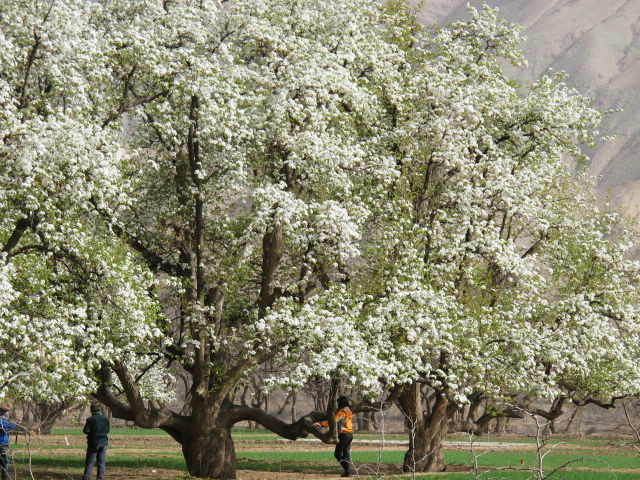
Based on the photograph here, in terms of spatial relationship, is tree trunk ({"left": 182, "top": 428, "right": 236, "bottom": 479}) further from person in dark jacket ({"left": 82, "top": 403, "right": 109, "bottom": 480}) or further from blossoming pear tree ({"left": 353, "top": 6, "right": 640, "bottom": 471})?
blossoming pear tree ({"left": 353, "top": 6, "right": 640, "bottom": 471})

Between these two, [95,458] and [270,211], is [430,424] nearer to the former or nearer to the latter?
[270,211]

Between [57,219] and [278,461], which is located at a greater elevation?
[57,219]

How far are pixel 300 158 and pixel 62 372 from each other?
33.8 feet

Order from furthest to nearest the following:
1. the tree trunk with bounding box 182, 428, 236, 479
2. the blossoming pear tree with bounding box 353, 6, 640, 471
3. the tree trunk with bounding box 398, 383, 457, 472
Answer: the tree trunk with bounding box 398, 383, 457, 472, the blossoming pear tree with bounding box 353, 6, 640, 471, the tree trunk with bounding box 182, 428, 236, 479

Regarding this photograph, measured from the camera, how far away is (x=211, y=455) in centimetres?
2912

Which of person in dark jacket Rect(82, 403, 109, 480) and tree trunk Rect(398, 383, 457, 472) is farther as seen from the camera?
tree trunk Rect(398, 383, 457, 472)

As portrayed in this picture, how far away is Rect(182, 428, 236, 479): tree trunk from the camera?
1138 inches

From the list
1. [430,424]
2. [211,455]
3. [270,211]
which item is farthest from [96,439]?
[430,424]

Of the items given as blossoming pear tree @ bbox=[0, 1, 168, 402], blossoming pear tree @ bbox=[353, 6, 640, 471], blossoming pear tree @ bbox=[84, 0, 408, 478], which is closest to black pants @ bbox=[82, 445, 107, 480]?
blossoming pear tree @ bbox=[0, 1, 168, 402]

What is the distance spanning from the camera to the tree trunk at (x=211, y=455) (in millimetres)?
28906

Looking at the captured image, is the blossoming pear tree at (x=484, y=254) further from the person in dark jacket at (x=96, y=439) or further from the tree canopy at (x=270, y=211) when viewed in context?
the person in dark jacket at (x=96, y=439)

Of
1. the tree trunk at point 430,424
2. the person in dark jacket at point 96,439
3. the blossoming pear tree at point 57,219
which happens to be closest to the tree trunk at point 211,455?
the blossoming pear tree at point 57,219

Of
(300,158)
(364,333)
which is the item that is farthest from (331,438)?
(300,158)

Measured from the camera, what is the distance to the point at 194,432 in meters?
29.6
